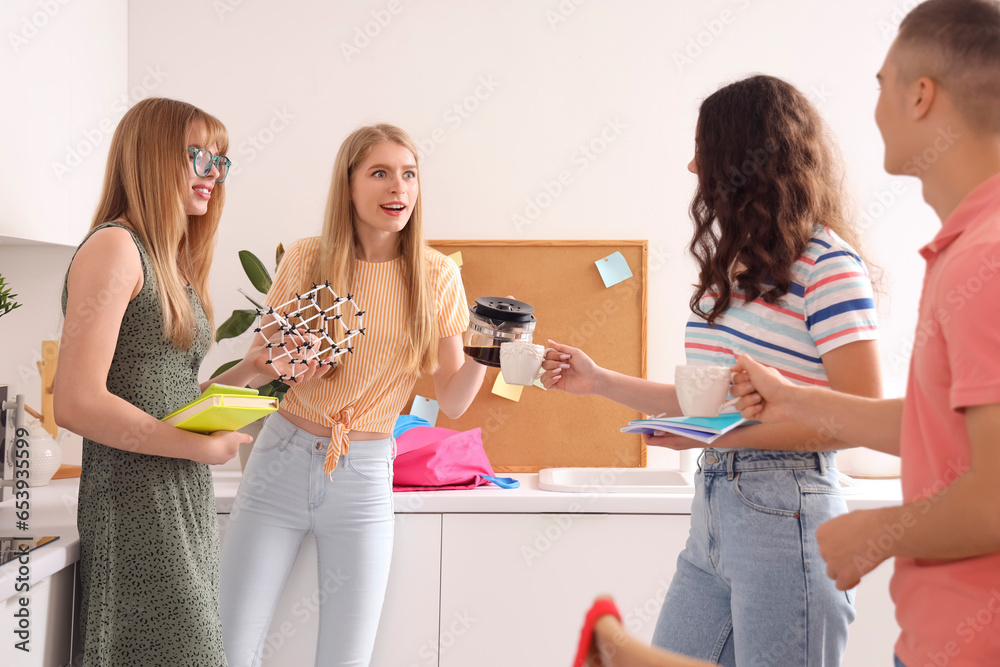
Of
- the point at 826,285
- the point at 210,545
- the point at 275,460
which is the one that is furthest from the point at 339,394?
the point at 826,285

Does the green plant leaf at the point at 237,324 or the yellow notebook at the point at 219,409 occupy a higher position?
the green plant leaf at the point at 237,324

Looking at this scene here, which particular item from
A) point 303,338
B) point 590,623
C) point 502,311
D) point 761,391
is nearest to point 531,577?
point 502,311

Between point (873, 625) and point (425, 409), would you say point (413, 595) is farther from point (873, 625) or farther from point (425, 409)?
point (873, 625)

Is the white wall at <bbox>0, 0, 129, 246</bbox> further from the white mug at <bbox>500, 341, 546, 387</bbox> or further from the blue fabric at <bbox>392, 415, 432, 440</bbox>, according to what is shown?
the white mug at <bbox>500, 341, 546, 387</bbox>

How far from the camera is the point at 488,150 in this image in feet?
8.19

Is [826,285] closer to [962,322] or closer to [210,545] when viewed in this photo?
[962,322]

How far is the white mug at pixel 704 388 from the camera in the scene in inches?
44.4

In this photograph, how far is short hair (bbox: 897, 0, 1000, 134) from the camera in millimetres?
741

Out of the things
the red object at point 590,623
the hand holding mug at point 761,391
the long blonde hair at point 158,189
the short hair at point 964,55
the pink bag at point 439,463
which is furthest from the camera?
the pink bag at point 439,463

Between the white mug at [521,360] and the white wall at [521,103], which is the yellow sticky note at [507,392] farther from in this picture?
the white mug at [521,360]

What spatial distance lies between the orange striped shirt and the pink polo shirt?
1156mm

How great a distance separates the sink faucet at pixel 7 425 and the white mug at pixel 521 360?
1.00 metres

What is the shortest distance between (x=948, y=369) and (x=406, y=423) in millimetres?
1693

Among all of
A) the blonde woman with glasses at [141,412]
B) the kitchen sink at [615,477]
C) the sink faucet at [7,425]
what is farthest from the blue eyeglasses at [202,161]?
the kitchen sink at [615,477]
